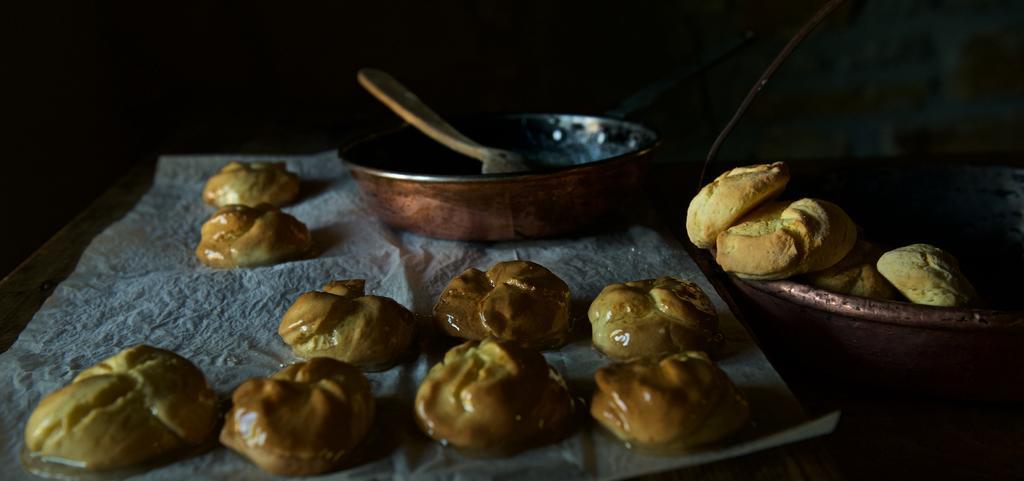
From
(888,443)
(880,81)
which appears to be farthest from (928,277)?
(880,81)

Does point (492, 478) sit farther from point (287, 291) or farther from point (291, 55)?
point (291, 55)

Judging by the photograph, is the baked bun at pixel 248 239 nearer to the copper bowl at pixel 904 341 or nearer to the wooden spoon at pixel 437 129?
the wooden spoon at pixel 437 129

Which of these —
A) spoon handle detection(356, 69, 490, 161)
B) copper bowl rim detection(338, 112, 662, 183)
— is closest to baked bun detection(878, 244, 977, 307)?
copper bowl rim detection(338, 112, 662, 183)

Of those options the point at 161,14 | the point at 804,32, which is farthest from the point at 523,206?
the point at 161,14

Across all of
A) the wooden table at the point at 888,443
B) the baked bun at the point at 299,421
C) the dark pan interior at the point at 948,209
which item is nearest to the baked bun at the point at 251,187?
the wooden table at the point at 888,443

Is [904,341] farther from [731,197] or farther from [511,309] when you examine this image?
[511,309]
